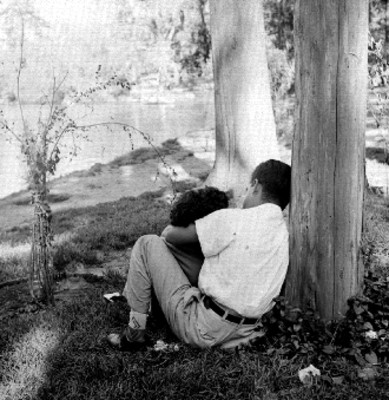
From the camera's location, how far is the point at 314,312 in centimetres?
335

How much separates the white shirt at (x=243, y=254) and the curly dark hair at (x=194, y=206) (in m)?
0.17

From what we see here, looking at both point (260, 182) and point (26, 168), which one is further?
point (26, 168)

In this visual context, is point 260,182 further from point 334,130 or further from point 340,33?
point 340,33

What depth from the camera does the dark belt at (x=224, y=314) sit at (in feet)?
10.3

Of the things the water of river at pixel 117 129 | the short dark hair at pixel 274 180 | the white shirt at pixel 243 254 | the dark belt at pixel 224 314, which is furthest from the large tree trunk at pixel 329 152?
the water of river at pixel 117 129

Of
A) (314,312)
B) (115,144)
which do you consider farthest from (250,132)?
(115,144)

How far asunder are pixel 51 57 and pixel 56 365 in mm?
2533

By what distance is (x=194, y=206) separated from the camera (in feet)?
11.0

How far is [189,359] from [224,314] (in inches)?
12.7

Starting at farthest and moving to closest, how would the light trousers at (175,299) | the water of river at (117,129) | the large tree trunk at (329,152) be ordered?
the water of river at (117,129) < the light trousers at (175,299) < the large tree trunk at (329,152)

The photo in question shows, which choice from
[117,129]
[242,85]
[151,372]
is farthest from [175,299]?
[117,129]

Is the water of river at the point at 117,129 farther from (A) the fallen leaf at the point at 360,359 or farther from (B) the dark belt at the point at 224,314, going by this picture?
(A) the fallen leaf at the point at 360,359

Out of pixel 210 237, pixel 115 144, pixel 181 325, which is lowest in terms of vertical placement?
pixel 115 144

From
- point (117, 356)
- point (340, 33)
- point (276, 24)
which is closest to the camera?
point (340, 33)
